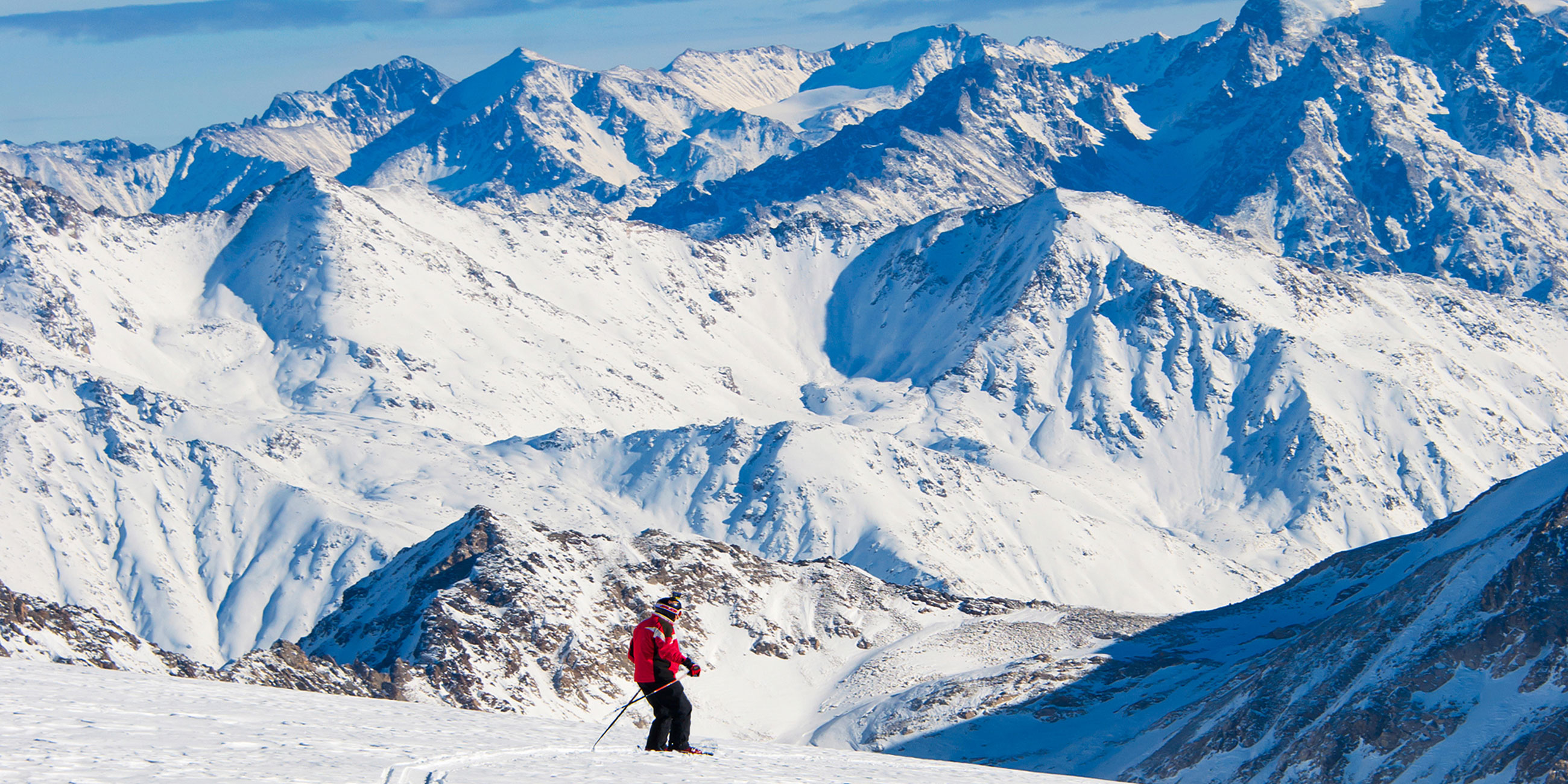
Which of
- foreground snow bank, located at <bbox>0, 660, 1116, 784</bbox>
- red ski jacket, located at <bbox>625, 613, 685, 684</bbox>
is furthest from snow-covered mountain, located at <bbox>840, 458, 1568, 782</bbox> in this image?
red ski jacket, located at <bbox>625, 613, 685, 684</bbox>

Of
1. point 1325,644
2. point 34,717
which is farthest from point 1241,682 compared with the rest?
point 34,717

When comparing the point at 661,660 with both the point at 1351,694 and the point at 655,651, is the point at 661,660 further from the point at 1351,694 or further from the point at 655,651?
the point at 1351,694

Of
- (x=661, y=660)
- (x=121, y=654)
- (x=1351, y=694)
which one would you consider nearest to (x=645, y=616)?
(x=121, y=654)

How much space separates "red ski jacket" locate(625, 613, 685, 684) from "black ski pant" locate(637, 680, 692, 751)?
2.71 ft

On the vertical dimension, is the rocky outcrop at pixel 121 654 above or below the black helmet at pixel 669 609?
below

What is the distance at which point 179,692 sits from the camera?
37375 mm

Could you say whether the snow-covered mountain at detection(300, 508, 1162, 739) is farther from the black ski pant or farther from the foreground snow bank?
the black ski pant

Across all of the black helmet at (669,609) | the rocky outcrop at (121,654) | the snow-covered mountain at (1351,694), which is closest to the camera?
the black helmet at (669,609)

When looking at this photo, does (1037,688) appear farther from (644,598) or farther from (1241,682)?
(644,598)

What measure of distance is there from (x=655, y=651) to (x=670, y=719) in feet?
8.52

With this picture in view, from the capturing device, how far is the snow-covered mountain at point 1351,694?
84.6 m

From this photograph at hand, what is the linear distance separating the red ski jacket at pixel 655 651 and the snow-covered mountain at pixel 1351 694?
196 feet

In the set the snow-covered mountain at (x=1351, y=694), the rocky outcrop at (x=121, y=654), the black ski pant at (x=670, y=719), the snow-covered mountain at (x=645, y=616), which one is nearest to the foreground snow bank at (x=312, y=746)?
the black ski pant at (x=670, y=719)

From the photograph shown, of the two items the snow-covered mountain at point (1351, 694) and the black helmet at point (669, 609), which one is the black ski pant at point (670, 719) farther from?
the snow-covered mountain at point (1351, 694)
